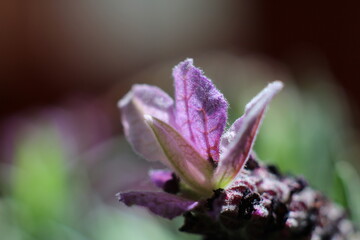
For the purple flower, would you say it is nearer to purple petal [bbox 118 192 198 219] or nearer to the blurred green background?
purple petal [bbox 118 192 198 219]

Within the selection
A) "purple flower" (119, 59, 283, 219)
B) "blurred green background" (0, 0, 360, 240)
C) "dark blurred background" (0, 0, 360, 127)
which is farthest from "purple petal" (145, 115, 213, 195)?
"dark blurred background" (0, 0, 360, 127)

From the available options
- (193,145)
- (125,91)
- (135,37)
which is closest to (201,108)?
(193,145)

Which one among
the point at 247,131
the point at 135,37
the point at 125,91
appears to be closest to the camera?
the point at 247,131

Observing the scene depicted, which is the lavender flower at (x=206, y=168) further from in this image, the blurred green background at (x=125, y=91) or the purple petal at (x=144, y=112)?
the blurred green background at (x=125, y=91)

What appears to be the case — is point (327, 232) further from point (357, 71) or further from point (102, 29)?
point (102, 29)

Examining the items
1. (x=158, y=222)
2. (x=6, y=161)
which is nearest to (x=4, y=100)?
(x=6, y=161)

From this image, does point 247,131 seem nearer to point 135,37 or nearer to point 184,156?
point 184,156

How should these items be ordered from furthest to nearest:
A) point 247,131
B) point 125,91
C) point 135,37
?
point 135,37, point 125,91, point 247,131
